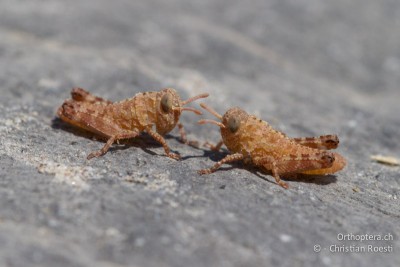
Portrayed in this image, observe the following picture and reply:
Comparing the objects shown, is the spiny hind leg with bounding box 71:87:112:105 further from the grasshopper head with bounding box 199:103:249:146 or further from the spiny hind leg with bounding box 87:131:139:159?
the grasshopper head with bounding box 199:103:249:146

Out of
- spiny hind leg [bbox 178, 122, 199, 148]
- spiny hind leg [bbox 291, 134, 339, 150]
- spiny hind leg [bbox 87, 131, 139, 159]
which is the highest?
spiny hind leg [bbox 291, 134, 339, 150]

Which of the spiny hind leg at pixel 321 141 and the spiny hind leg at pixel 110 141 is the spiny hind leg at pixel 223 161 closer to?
the spiny hind leg at pixel 321 141

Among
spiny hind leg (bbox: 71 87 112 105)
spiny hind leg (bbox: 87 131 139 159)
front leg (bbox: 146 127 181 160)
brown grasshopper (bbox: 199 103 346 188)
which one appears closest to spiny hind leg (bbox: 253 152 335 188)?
brown grasshopper (bbox: 199 103 346 188)

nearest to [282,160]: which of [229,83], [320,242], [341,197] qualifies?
[341,197]

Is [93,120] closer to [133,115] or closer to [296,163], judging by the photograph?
[133,115]

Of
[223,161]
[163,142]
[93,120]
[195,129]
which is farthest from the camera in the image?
[195,129]

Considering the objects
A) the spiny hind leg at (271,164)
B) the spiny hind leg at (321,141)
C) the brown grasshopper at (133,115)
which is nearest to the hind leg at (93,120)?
the brown grasshopper at (133,115)

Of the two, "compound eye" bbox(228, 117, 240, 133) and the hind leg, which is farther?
the hind leg

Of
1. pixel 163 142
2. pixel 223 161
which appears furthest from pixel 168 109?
pixel 223 161
